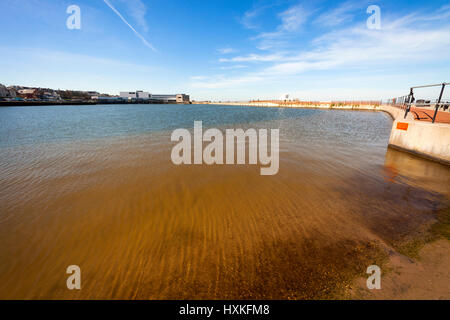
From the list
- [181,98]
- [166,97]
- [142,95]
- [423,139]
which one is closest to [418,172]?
[423,139]

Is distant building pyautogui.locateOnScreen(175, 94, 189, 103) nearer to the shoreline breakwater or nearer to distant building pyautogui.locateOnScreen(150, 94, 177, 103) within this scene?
distant building pyautogui.locateOnScreen(150, 94, 177, 103)

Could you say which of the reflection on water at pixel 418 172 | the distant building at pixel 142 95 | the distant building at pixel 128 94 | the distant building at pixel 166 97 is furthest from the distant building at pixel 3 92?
the reflection on water at pixel 418 172

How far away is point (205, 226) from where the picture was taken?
432 cm

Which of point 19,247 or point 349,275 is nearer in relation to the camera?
point 349,275

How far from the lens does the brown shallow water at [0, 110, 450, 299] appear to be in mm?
2979

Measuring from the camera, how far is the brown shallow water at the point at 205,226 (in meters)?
2.98

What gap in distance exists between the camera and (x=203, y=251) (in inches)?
140

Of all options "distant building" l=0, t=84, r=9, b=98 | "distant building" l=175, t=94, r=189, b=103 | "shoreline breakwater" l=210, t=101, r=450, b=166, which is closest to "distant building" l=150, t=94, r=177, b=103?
"distant building" l=175, t=94, r=189, b=103

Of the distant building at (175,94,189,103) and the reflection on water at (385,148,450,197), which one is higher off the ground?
the distant building at (175,94,189,103)

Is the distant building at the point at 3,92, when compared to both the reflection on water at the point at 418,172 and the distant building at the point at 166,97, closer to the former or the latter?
the distant building at the point at 166,97

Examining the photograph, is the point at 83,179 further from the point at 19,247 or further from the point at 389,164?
the point at 389,164

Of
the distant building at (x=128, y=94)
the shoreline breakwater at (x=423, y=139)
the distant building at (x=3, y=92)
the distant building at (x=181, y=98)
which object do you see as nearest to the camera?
the shoreline breakwater at (x=423, y=139)

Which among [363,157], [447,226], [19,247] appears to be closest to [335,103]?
[363,157]
